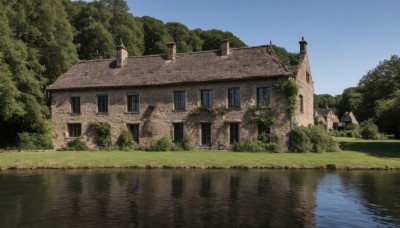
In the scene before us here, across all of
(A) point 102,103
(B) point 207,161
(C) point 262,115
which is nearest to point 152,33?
(A) point 102,103

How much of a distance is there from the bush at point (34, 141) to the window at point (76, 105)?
11.3ft

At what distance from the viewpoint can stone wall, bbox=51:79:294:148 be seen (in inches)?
1147

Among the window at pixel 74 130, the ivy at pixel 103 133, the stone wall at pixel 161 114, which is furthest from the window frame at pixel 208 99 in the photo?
the window at pixel 74 130

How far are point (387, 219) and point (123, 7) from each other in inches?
2446

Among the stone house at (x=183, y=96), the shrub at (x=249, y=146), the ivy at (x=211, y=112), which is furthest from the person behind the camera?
the ivy at (x=211, y=112)

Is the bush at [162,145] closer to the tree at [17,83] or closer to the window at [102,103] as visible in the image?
the window at [102,103]

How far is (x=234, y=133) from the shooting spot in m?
29.7

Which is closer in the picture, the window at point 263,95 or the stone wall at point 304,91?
the window at point 263,95

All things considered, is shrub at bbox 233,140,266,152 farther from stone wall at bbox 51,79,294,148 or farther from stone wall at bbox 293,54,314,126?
stone wall at bbox 293,54,314,126

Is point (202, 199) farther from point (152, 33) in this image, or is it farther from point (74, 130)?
point (152, 33)

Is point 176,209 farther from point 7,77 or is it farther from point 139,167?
point 7,77

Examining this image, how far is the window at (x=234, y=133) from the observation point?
97.2 ft

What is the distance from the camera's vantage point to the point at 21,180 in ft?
57.8

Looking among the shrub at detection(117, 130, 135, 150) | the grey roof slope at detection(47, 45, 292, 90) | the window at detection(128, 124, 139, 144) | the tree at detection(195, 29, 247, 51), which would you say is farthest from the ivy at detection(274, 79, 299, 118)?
the tree at detection(195, 29, 247, 51)
